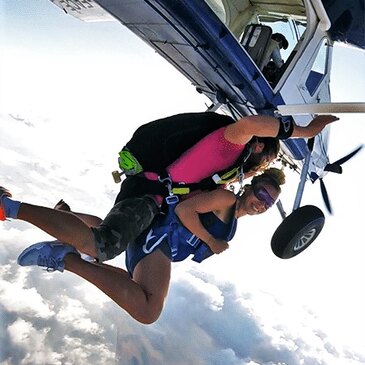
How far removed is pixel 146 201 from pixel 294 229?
3.52 feet

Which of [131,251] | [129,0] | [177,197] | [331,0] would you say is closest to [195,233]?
[177,197]

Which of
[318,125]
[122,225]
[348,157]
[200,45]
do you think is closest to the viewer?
[122,225]

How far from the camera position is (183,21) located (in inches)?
99.3

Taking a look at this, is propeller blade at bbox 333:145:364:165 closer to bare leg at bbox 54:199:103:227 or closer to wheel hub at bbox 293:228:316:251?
wheel hub at bbox 293:228:316:251

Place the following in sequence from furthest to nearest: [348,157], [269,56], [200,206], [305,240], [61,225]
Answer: [348,157] → [269,56] → [305,240] → [200,206] → [61,225]

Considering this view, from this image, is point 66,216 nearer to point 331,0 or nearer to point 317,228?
point 317,228

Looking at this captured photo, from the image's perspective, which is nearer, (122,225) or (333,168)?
(122,225)

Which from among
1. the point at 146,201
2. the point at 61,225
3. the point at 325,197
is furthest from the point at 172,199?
the point at 325,197

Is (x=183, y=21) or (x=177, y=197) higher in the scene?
(x=183, y=21)

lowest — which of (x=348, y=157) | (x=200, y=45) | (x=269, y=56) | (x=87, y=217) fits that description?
(x=87, y=217)

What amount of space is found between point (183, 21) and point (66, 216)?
130 centimetres

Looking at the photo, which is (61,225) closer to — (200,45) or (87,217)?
(87,217)

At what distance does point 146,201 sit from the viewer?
2.32 metres

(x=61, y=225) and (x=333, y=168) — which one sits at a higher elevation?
(x=333, y=168)
